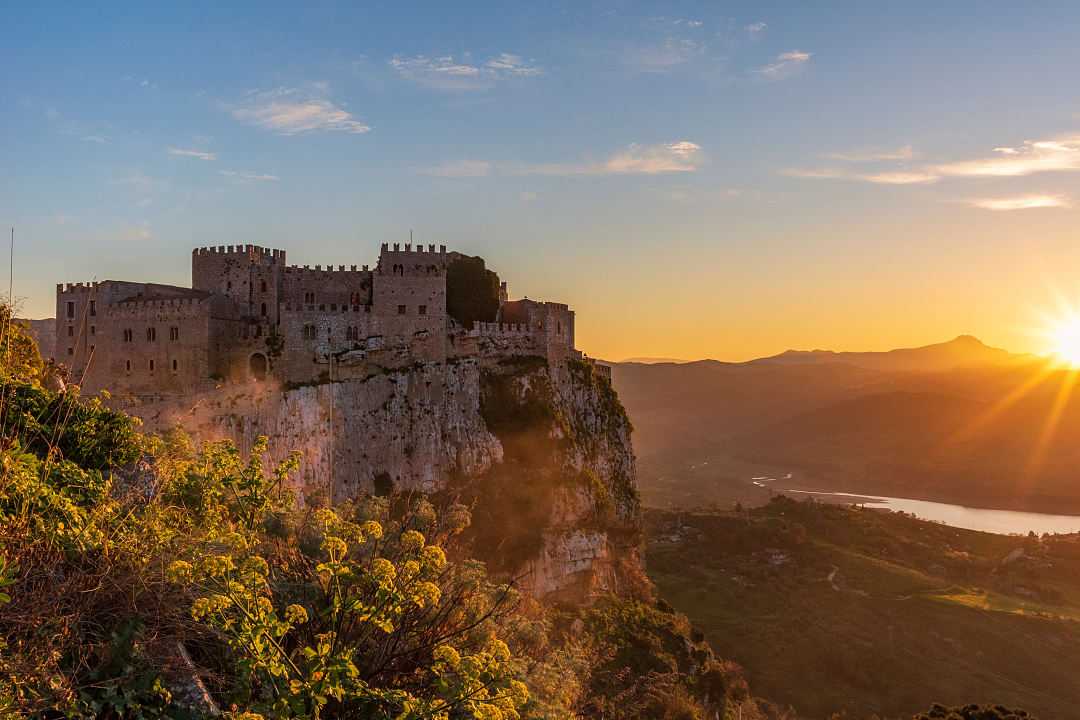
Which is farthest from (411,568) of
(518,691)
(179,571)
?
(179,571)

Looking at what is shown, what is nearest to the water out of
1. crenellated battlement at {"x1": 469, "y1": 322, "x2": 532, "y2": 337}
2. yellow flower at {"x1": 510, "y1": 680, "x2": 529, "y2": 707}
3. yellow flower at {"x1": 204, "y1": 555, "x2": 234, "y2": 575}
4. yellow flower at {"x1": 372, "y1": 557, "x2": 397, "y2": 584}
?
crenellated battlement at {"x1": 469, "y1": 322, "x2": 532, "y2": 337}

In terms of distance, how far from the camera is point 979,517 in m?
143

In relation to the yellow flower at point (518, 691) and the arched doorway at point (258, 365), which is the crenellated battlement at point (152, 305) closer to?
the arched doorway at point (258, 365)

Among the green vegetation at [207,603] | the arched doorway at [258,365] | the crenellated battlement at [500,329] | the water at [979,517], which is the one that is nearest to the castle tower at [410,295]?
the crenellated battlement at [500,329]

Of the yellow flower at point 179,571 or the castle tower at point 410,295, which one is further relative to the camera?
the castle tower at point 410,295

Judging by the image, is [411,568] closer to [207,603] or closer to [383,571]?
[383,571]

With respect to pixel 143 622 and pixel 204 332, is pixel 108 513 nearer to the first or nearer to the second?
pixel 143 622

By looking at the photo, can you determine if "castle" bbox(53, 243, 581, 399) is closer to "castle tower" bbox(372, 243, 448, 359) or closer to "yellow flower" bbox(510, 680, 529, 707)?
"castle tower" bbox(372, 243, 448, 359)

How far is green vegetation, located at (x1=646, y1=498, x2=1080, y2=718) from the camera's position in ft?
193

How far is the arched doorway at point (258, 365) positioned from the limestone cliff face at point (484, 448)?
332cm

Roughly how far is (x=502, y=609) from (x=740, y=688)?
44.8 metres

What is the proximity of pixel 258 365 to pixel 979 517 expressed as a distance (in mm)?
136295

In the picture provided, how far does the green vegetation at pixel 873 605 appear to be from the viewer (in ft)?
193

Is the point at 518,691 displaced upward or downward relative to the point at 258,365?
downward
